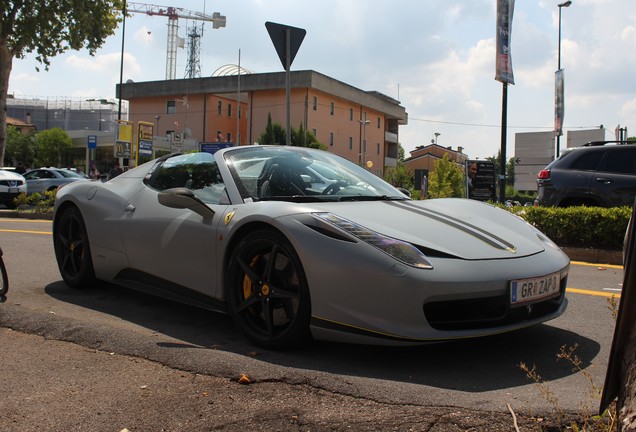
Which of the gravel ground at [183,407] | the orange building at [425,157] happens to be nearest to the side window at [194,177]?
the gravel ground at [183,407]

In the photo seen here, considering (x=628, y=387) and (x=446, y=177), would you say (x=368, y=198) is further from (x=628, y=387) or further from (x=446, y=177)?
(x=446, y=177)

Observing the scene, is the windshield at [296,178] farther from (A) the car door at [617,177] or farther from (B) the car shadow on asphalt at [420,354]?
(A) the car door at [617,177]

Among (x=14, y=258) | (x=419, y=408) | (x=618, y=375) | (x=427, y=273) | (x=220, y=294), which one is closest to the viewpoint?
(x=618, y=375)

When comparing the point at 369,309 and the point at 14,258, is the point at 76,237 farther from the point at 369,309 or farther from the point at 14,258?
the point at 369,309

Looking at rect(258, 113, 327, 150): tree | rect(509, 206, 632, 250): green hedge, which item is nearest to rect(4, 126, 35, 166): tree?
rect(258, 113, 327, 150): tree

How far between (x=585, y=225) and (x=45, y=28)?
77.0 feet

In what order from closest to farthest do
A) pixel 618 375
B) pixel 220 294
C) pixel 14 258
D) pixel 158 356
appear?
pixel 618 375, pixel 158 356, pixel 220 294, pixel 14 258

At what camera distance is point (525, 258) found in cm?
335

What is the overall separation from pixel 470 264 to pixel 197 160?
2.26m

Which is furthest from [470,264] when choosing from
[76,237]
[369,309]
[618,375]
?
[76,237]

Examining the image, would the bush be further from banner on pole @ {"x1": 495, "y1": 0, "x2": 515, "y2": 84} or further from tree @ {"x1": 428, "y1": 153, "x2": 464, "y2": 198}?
tree @ {"x1": 428, "y1": 153, "x2": 464, "y2": 198}

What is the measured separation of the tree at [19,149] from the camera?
64.7 metres

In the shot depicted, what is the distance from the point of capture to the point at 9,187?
19609 millimetres

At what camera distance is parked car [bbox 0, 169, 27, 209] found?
1955cm
